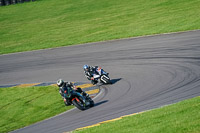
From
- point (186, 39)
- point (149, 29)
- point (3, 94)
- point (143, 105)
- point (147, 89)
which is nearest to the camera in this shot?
point (143, 105)

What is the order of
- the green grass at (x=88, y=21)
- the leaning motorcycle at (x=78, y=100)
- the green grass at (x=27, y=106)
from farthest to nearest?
the green grass at (x=88, y=21)
the green grass at (x=27, y=106)
the leaning motorcycle at (x=78, y=100)

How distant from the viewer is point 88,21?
42.2m

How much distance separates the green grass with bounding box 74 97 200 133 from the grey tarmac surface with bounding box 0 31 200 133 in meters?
3.18

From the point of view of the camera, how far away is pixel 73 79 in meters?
23.1

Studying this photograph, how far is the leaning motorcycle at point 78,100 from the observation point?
16181 millimetres

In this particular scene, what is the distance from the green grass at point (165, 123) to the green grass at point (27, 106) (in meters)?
6.04

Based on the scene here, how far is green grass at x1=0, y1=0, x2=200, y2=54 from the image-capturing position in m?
34.1

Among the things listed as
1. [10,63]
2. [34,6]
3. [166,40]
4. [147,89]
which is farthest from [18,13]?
[147,89]

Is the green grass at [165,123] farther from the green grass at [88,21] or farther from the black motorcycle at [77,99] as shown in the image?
the green grass at [88,21]

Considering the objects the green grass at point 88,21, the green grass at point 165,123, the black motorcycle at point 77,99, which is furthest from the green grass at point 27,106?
the green grass at point 88,21

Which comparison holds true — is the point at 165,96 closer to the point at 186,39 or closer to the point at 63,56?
the point at 186,39

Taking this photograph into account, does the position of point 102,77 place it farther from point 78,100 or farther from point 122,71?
point 78,100

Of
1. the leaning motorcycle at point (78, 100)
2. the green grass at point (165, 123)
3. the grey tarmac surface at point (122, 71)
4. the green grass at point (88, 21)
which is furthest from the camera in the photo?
the green grass at point (88, 21)

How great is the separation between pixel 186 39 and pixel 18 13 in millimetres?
30997
